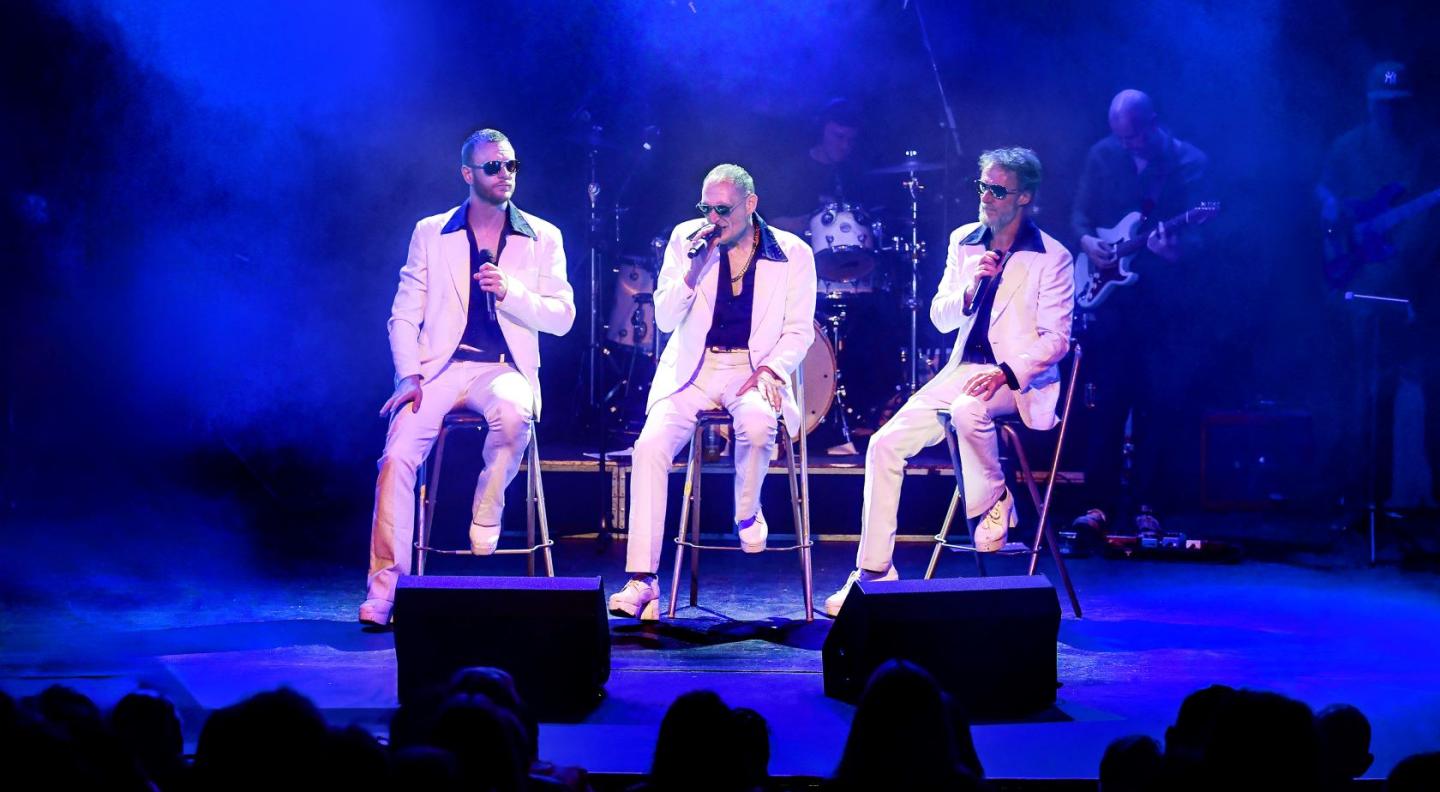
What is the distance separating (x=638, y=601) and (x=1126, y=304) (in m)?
3.76

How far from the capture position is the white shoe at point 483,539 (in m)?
5.31

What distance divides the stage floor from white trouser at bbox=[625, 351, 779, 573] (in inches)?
13.3

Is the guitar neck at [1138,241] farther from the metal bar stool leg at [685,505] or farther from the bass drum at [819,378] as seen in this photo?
the metal bar stool leg at [685,505]

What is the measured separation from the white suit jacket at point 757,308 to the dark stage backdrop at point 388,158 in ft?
7.14

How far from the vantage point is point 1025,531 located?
7426 millimetres

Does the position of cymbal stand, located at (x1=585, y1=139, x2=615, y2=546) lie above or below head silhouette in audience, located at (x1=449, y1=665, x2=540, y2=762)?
above

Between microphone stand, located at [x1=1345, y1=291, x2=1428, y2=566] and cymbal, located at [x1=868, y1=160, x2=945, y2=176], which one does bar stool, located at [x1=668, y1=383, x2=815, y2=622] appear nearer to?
microphone stand, located at [x1=1345, y1=291, x2=1428, y2=566]

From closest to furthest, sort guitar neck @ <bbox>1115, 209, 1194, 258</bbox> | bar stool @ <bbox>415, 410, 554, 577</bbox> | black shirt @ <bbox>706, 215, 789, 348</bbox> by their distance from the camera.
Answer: bar stool @ <bbox>415, 410, 554, 577</bbox> → black shirt @ <bbox>706, 215, 789, 348</bbox> → guitar neck @ <bbox>1115, 209, 1194, 258</bbox>

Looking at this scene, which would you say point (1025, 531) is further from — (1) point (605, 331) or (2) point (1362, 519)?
(1) point (605, 331)

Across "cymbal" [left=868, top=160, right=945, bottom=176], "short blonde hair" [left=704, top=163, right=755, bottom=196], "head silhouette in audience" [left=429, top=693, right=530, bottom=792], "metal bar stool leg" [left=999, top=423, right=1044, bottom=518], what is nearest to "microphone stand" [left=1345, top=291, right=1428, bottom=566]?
"metal bar stool leg" [left=999, top=423, right=1044, bottom=518]

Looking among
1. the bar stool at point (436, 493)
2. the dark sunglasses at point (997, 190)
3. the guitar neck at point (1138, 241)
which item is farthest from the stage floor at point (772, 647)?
the guitar neck at point (1138, 241)

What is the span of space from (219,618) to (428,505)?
34.4 inches

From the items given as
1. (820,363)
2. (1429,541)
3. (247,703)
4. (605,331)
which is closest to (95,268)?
(605,331)

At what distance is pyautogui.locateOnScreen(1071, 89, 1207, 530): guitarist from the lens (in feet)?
25.5
